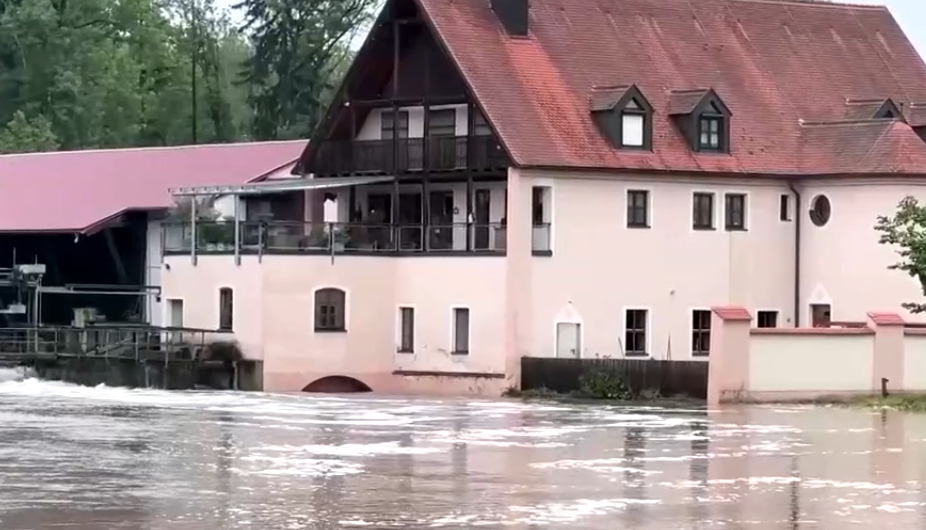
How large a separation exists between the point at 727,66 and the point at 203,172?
17009 millimetres

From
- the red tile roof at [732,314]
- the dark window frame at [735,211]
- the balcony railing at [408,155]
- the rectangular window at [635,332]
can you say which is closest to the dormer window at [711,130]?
the dark window frame at [735,211]

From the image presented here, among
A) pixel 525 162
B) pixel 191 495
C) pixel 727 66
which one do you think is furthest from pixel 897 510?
pixel 727 66

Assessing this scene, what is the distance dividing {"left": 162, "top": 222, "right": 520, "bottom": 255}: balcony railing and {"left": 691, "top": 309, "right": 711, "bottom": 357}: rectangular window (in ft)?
21.1

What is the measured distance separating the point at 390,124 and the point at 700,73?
918 centimetres

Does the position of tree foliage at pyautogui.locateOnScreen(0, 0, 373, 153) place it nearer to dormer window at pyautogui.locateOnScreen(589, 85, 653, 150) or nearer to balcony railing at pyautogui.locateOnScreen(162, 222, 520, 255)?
balcony railing at pyautogui.locateOnScreen(162, 222, 520, 255)

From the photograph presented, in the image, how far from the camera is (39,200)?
67625mm

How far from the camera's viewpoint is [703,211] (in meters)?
58.0

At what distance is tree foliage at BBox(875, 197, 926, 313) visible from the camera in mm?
50125

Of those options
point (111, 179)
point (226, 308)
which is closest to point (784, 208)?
point (226, 308)

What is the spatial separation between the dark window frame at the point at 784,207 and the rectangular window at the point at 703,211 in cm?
237

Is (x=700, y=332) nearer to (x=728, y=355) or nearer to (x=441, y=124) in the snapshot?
(x=441, y=124)

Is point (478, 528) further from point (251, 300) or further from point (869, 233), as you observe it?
point (869, 233)

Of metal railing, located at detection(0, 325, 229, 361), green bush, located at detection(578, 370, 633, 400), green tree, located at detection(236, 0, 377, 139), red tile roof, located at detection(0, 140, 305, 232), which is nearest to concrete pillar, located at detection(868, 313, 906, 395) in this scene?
green bush, located at detection(578, 370, 633, 400)

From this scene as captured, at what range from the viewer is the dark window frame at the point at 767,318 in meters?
59.2
